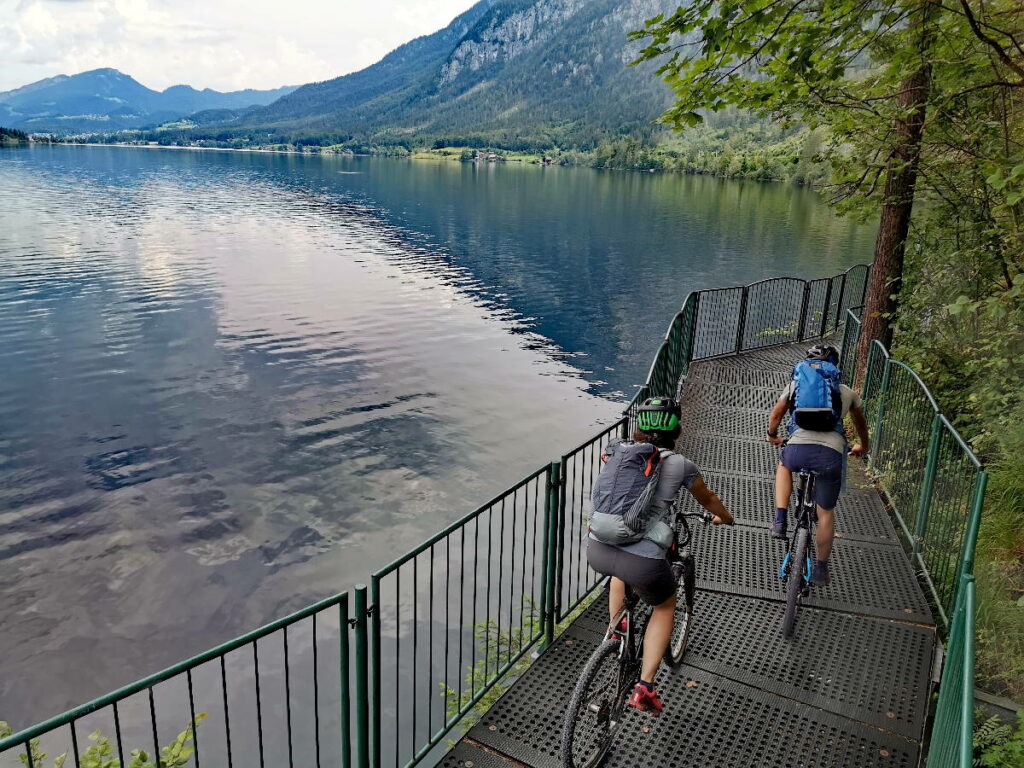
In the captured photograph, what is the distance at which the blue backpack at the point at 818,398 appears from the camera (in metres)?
6.25

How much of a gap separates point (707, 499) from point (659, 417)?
2.36 feet

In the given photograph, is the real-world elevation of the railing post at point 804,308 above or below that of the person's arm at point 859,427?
below

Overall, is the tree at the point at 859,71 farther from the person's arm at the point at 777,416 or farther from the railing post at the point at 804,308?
the railing post at the point at 804,308

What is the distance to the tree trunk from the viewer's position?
995 cm

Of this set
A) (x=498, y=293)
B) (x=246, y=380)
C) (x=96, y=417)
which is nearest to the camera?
(x=96, y=417)

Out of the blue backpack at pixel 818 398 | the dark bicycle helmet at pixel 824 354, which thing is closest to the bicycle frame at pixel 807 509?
the blue backpack at pixel 818 398

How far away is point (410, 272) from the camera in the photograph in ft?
143

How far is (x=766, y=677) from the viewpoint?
5.70m

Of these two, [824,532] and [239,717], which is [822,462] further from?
[239,717]

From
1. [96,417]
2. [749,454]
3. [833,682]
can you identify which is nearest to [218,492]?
[96,417]

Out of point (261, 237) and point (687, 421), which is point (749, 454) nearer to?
point (687, 421)

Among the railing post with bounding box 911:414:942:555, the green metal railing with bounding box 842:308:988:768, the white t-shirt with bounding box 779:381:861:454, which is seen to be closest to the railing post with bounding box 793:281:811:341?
the green metal railing with bounding box 842:308:988:768

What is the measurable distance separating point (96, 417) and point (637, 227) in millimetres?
53744

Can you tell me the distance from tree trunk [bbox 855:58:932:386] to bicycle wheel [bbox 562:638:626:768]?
7724 mm
